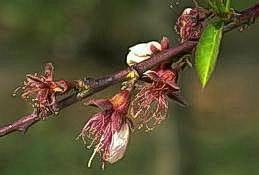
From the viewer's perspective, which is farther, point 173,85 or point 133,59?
point 133,59

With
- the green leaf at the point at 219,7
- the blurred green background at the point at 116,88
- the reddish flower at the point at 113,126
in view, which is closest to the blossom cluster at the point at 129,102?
the reddish flower at the point at 113,126

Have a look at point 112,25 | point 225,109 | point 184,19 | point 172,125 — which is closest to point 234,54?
point 225,109

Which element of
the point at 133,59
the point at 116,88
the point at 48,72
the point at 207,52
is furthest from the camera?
the point at 116,88

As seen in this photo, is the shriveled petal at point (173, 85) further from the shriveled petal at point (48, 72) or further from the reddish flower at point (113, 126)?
the shriveled petal at point (48, 72)

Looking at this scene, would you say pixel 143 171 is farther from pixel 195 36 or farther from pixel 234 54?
pixel 195 36

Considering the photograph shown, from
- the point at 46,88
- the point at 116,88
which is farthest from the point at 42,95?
the point at 116,88

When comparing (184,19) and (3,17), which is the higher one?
(184,19)

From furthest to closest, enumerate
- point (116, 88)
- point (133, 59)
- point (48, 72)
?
point (116, 88)
point (133, 59)
point (48, 72)

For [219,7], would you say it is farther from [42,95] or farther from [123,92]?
[42,95]
